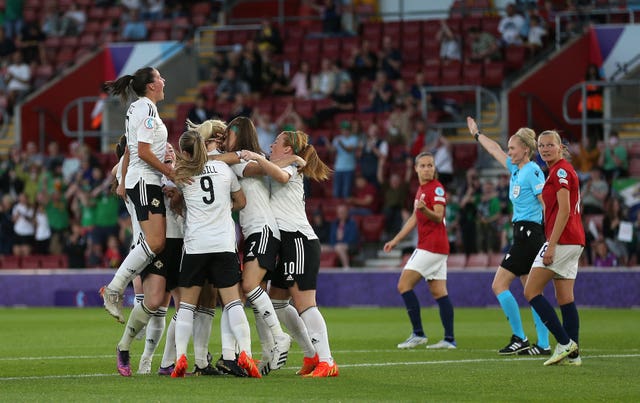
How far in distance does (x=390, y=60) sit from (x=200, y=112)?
428 cm

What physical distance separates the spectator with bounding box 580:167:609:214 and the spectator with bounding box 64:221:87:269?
10.2m

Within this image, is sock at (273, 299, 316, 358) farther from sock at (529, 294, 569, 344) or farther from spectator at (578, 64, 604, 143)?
spectator at (578, 64, 604, 143)

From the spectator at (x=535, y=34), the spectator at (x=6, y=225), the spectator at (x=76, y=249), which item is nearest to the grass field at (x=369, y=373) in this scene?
the spectator at (x=76, y=249)

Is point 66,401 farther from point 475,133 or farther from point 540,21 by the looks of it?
point 540,21

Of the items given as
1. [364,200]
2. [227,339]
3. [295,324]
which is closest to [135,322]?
[227,339]

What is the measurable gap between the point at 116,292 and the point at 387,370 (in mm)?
2485

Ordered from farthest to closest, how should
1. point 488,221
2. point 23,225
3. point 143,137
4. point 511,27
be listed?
point 511,27, point 23,225, point 488,221, point 143,137

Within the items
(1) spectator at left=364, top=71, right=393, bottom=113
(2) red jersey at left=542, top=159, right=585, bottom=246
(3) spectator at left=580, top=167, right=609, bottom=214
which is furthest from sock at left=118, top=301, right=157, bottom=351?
(1) spectator at left=364, top=71, right=393, bottom=113

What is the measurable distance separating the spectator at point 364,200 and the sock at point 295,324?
1445 cm

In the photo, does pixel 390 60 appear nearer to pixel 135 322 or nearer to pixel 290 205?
pixel 290 205

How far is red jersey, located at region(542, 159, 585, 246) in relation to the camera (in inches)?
474

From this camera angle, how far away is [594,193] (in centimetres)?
2394

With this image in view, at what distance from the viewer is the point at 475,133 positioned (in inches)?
517

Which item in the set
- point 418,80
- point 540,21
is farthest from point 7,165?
point 540,21
